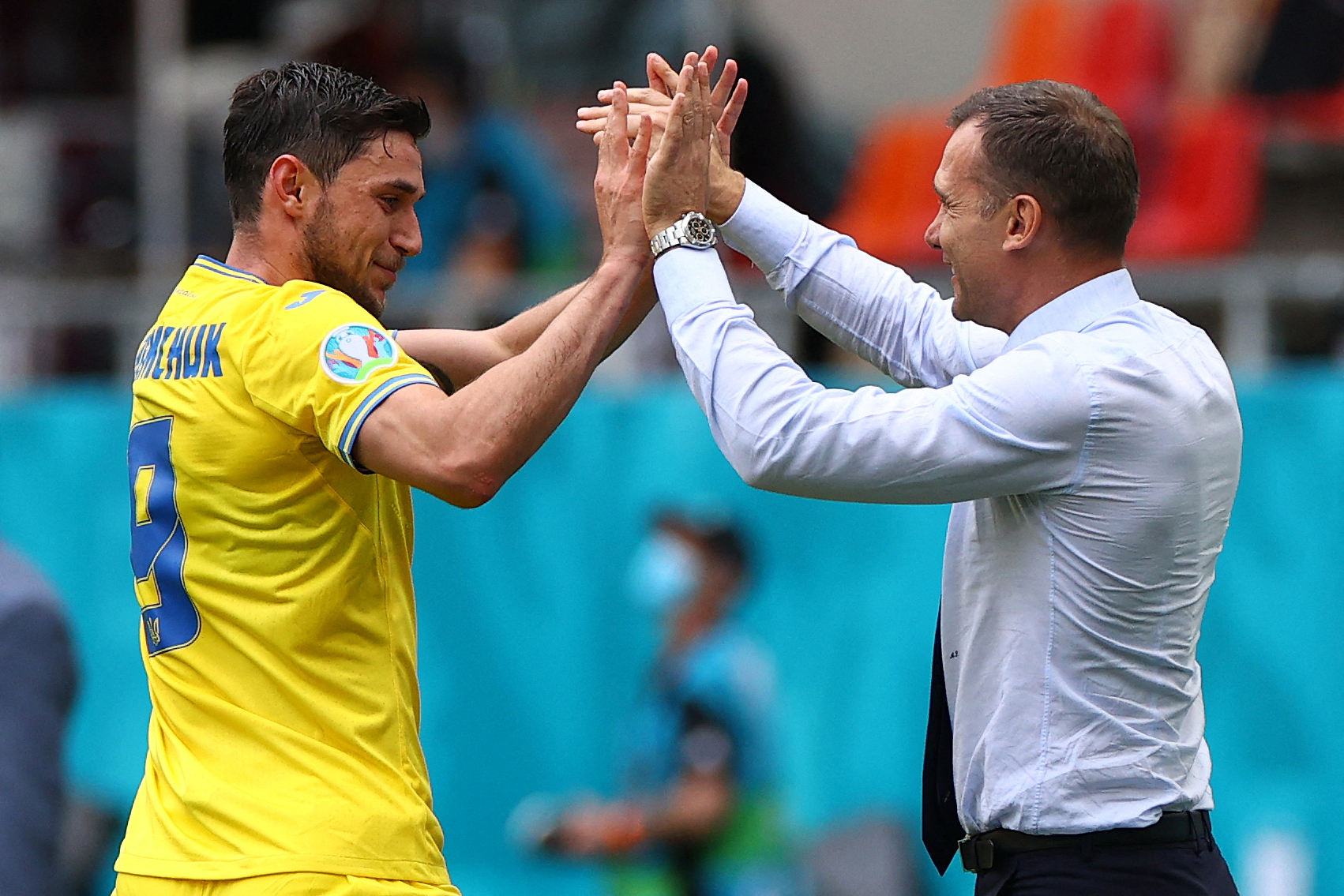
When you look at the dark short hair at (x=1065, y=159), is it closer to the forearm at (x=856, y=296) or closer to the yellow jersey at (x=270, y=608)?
the forearm at (x=856, y=296)

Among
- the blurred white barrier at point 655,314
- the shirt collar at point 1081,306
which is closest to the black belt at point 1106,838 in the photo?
the shirt collar at point 1081,306

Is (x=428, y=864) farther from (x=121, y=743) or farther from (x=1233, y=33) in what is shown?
(x=1233, y=33)

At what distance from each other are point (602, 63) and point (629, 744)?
520cm

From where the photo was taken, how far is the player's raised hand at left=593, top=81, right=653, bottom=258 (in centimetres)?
336

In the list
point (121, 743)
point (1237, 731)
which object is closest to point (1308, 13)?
point (1237, 731)

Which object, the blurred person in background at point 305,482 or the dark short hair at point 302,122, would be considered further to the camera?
the dark short hair at point 302,122

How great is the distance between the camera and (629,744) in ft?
22.6

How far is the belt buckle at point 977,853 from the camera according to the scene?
332 cm

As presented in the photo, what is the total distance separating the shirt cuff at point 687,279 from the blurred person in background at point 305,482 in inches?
2.3

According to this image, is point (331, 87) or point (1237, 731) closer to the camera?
point (331, 87)

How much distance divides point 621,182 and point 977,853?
4.63ft

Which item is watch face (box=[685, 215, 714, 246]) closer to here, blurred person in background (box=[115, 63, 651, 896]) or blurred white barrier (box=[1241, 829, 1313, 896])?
blurred person in background (box=[115, 63, 651, 896])

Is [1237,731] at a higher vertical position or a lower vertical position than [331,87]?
lower

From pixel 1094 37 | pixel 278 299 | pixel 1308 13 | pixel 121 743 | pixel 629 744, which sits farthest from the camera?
pixel 1094 37
